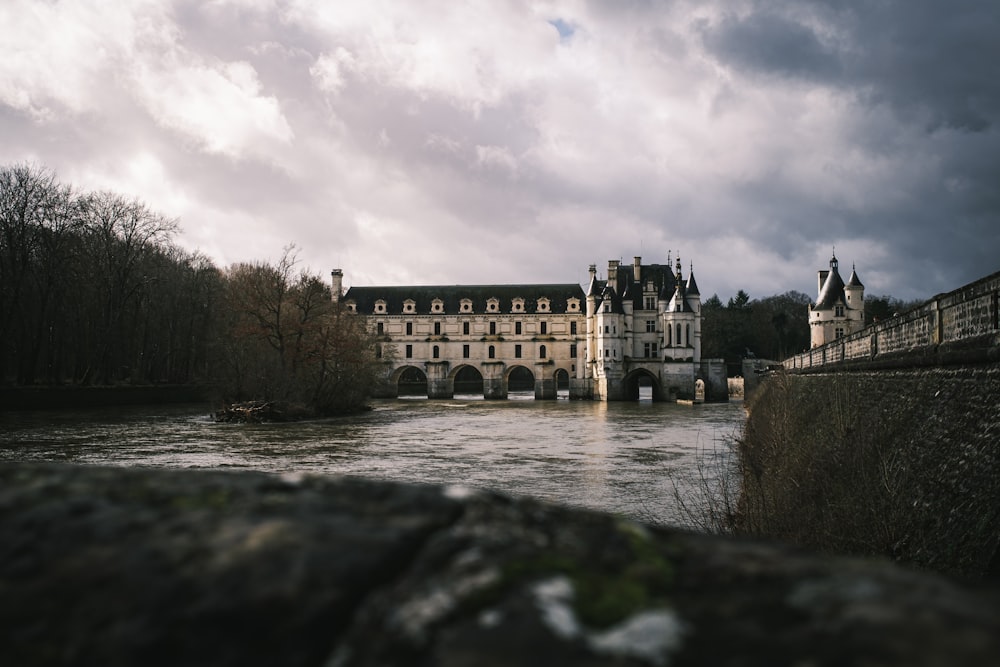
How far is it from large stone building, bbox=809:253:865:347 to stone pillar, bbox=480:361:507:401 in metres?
32.1

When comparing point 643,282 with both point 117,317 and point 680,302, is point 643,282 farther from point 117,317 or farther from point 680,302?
point 117,317

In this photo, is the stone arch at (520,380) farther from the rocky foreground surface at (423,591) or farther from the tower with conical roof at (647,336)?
the rocky foreground surface at (423,591)

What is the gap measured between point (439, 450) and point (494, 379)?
177ft

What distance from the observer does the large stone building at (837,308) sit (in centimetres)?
5497

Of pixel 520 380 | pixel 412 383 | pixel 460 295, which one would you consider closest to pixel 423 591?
pixel 460 295

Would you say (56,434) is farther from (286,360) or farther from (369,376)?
(369,376)

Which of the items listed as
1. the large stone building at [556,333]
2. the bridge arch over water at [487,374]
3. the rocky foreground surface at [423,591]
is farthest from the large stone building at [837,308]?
the rocky foreground surface at [423,591]

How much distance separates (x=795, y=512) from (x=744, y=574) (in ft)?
26.8

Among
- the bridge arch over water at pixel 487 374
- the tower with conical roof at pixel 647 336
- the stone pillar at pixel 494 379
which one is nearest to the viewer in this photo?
the tower with conical roof at pixel 647 336

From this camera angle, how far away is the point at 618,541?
3.77ft

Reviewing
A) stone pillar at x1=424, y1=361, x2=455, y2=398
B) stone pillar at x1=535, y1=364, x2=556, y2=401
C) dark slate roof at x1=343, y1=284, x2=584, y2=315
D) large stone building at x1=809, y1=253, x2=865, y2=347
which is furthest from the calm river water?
dark slate roof at x1=343, y1=284, x2=584, y2=315

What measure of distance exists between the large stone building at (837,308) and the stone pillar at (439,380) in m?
37.5

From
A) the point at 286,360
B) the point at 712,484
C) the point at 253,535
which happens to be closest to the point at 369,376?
the point at 286,360

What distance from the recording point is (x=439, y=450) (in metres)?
23.1
